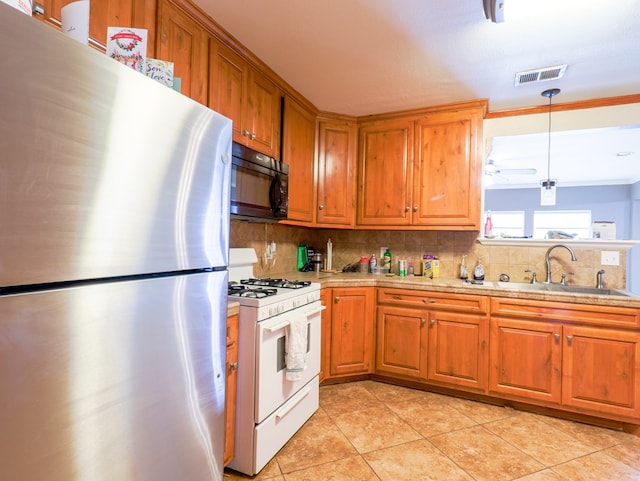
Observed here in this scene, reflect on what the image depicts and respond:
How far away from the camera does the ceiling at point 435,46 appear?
1700 mm

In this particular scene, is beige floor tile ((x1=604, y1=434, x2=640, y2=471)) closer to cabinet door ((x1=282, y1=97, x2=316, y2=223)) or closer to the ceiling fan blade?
cabinet door ((x1=282, y1=97, x2=316, y2=223))

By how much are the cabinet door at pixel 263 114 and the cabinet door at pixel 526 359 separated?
2.06 metres

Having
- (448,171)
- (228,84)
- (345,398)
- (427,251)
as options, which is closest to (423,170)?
(448,171)

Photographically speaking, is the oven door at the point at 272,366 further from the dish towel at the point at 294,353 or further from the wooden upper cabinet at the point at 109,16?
the wooden upper cabinet at the point at 109,16

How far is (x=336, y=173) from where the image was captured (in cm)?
313

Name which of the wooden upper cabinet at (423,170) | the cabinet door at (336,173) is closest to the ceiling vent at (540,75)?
the wooden upper cabinet at (423,170)

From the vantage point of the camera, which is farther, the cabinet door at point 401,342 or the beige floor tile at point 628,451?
the cabinet door at point 401,342

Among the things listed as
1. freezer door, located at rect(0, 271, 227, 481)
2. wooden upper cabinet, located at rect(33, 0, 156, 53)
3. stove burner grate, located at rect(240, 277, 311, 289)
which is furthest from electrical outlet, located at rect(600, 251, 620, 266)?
wooden upper cabinet, located at rect(33, 0, 156, 53)

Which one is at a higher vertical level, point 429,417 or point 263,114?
point 263,114

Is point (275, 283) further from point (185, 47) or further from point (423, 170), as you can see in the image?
point (423, 170)

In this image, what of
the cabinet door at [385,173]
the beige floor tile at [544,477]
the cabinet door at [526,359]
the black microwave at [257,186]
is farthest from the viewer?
the cabinet door at [385,173]

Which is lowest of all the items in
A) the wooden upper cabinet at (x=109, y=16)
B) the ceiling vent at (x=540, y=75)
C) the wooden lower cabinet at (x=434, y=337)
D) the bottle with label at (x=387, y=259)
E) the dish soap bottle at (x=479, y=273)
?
the wooden lower cabinet at (x=434, y=337)

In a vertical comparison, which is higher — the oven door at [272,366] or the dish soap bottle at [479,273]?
the dish soap bottle at [479,273]

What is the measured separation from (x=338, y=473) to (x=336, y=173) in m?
2.29
